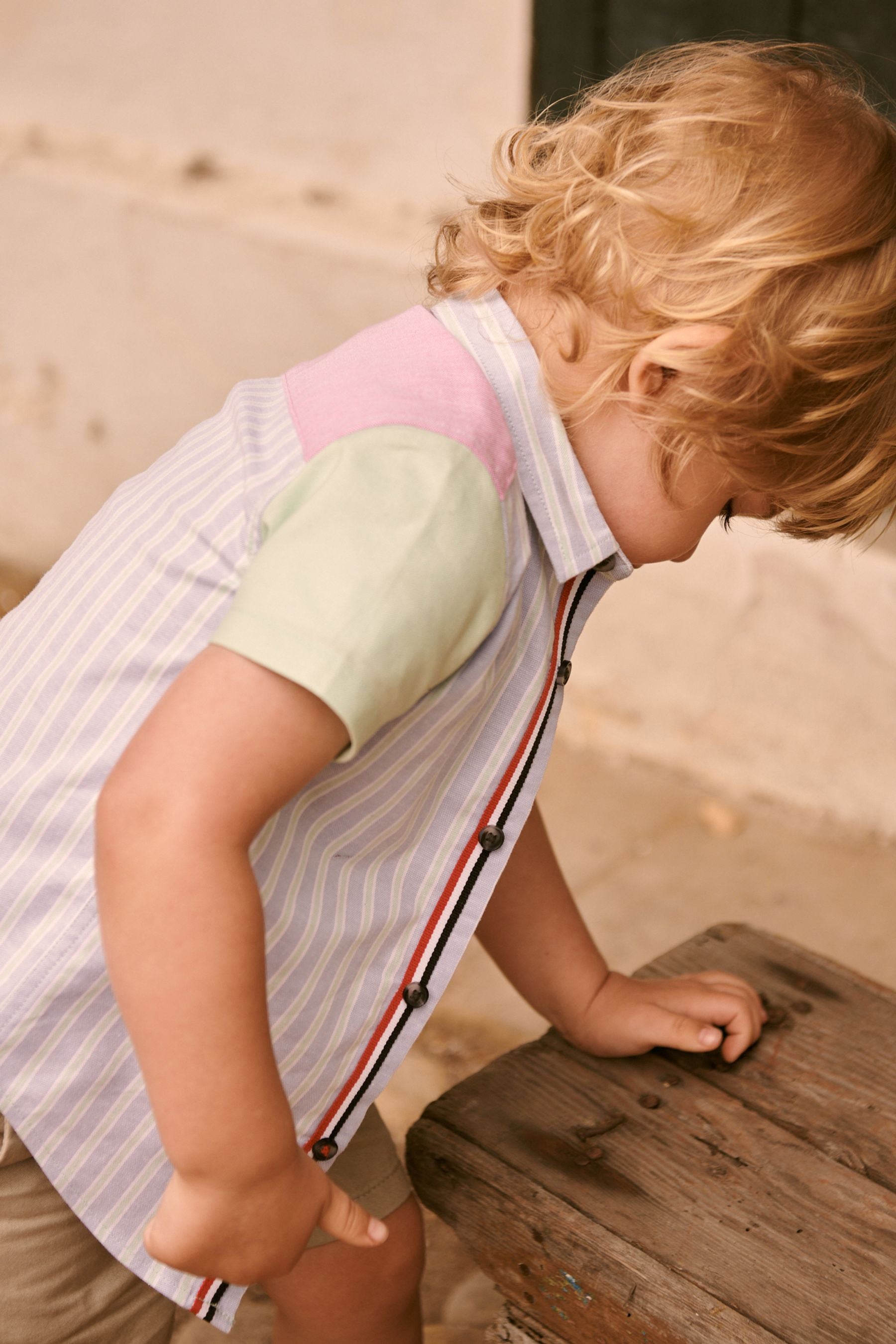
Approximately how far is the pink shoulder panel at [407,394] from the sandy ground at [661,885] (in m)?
1.11

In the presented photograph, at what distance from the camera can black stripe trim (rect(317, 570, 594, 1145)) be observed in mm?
961

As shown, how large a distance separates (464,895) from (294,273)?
1.78 meters

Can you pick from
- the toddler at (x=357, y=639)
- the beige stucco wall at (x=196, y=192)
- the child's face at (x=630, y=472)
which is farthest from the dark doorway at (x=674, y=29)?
the child's face at (x=630, y=472)

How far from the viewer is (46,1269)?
3.12ft

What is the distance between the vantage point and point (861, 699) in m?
2.12

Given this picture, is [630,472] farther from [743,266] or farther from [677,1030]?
[677,1030]

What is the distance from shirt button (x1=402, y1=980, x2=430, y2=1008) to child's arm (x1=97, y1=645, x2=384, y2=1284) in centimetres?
23

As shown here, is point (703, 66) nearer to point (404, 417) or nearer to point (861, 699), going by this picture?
point (404, 417)

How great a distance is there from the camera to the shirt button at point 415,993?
0.98 meters

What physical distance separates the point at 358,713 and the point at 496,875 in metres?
0.29

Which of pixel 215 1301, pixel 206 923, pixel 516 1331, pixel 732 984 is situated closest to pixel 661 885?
pixel 732 984

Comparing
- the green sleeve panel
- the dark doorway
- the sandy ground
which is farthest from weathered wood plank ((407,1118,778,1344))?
the dark doorway

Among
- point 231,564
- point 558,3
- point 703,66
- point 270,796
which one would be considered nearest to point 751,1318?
point 270,796

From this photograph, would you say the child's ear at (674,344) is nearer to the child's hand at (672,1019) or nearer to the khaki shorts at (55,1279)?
the child's hand at (672,1019)
